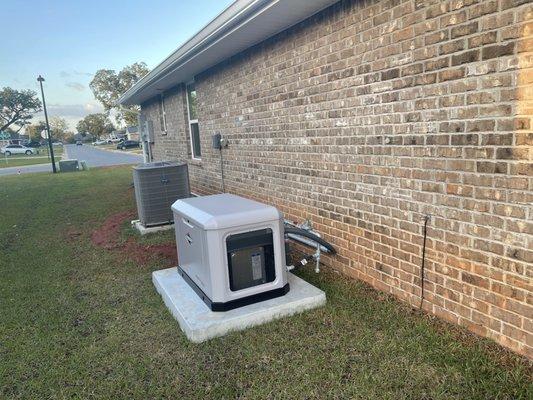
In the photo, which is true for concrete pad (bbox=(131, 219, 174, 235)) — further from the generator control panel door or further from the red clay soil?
the generator control panel door

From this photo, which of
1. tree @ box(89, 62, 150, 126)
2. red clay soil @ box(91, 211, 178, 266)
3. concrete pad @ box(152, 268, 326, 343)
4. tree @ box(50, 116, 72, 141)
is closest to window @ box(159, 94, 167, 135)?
red clay soil @ box(91, 211, 178, 266)

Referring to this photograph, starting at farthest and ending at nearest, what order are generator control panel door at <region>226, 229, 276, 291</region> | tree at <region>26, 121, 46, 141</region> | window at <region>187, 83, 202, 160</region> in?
tree at <region>26, 121, 46, 141</region> → window at <region>187, 83, 202, 160</region> → generator control panel door at <region>226, 229, 276, 291</region>

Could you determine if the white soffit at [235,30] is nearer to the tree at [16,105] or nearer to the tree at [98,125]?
the tree at [16,105]

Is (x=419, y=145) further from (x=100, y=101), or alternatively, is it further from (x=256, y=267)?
(x=100, y=101)

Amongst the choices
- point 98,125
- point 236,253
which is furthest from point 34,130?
point 236,253

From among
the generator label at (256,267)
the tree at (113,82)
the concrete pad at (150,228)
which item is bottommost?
the concrete pad at (150,228)

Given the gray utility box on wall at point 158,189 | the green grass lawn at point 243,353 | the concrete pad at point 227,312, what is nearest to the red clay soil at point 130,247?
the gray utility box on wall at point 158,189

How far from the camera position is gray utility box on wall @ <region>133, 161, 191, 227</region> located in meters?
6.55

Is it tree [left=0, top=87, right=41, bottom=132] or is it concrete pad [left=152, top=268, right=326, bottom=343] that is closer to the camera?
concrete pad [left=152, top=268, right=326, bottom=343]

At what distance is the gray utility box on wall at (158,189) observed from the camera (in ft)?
21.5

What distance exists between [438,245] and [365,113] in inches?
52.3

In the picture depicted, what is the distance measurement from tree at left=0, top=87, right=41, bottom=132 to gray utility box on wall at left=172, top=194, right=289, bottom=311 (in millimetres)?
87677

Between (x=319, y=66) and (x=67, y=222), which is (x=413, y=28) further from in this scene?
(x=67, y=222)

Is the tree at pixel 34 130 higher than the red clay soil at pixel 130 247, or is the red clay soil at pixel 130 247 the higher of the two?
the tree at pixel 34 130
